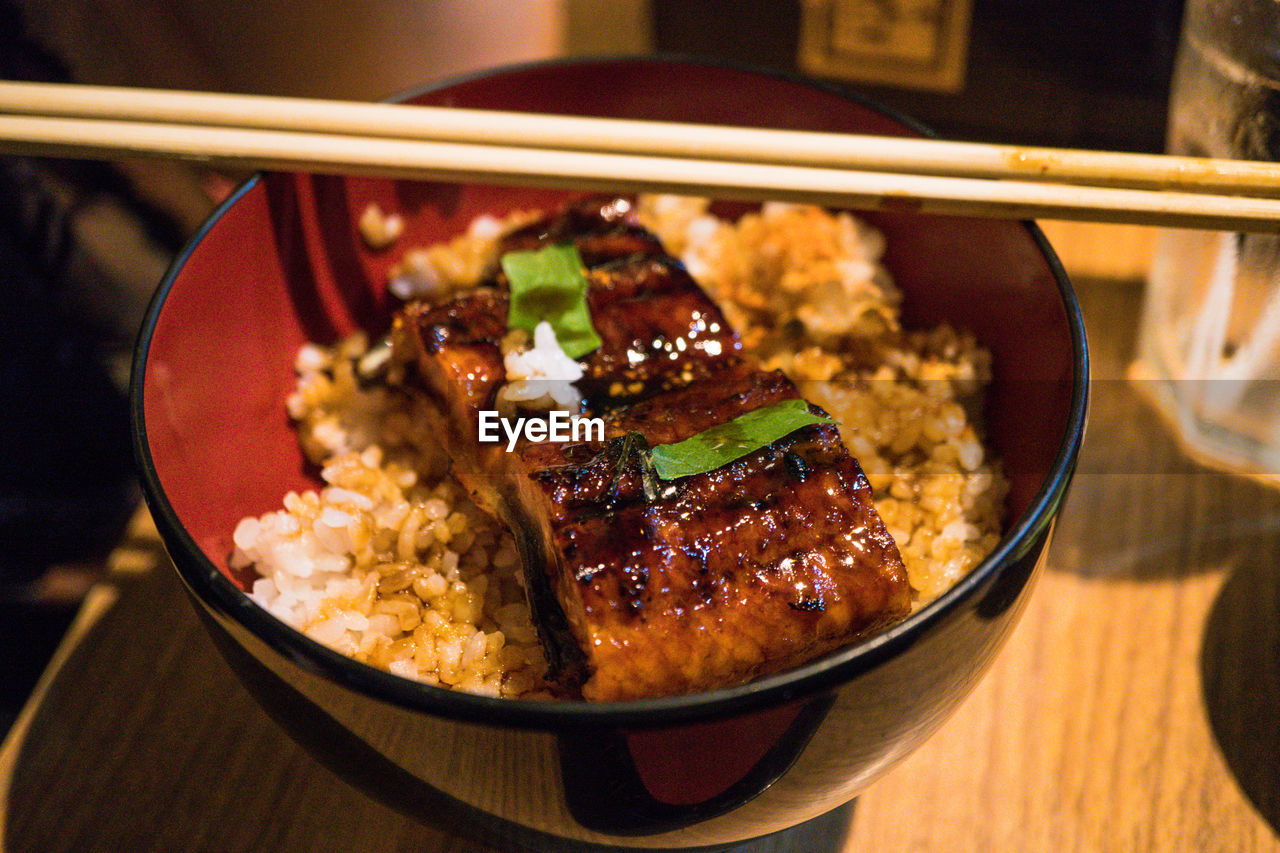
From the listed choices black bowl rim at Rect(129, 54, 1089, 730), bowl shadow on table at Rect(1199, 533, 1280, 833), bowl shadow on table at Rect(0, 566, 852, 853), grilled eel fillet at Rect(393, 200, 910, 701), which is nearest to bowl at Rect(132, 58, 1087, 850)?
black bowl rim at Rect(129, 54, 1089, 730)

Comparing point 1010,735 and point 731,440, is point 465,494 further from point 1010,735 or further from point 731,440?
point 1010,735

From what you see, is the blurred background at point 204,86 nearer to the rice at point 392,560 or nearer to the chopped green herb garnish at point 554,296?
the rice at point 392,560

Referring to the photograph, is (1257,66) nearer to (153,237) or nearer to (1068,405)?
(1068,405)

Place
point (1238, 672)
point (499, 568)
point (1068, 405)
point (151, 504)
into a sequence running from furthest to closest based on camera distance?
point (1238, 672) < point (499, 568) < point (1068, 405) < point (151, 504)

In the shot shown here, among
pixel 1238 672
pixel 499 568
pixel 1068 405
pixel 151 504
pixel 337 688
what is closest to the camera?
pixel 337 688

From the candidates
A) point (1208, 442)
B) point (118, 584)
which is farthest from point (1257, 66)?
point (118, 584)

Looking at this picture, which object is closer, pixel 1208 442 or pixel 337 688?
pixel 337 688

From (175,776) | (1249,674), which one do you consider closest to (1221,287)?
(1249,674)
